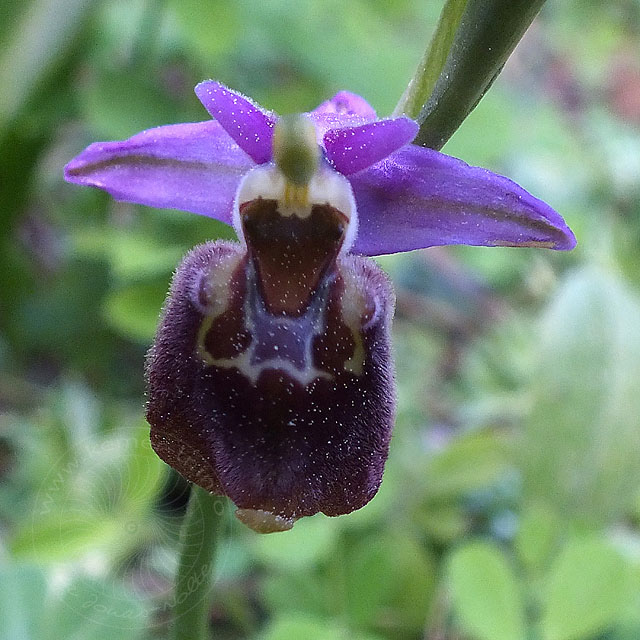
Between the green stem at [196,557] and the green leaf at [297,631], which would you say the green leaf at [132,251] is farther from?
the green stem at [196,557]

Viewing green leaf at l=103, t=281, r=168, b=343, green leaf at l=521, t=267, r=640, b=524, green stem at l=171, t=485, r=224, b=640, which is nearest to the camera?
green stem at l=171, t=485, r=224, b=640

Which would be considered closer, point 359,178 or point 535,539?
point 359,178

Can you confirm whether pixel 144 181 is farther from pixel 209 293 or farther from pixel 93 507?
pixel 93 507

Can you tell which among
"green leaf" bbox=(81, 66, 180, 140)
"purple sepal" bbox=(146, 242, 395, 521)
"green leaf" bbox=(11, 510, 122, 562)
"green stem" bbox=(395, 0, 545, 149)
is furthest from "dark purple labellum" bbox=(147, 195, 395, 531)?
"green leaf" bbox=(81, 66, 180, 140)

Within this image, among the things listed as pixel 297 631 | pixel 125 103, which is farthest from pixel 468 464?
pixel 125 103

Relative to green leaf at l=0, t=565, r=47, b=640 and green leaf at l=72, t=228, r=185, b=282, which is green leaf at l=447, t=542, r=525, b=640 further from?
green leaf at l=72, t=228, r=185, b=282

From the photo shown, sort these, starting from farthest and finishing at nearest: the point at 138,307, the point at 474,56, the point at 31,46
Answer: the point at 31,46 < the point at 138,307 < the point at 474,56

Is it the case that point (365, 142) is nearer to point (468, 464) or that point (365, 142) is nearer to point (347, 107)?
point (347, 107)

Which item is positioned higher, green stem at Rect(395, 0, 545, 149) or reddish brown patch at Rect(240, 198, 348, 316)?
green stem at Rect(395, 0, 545, 149)
